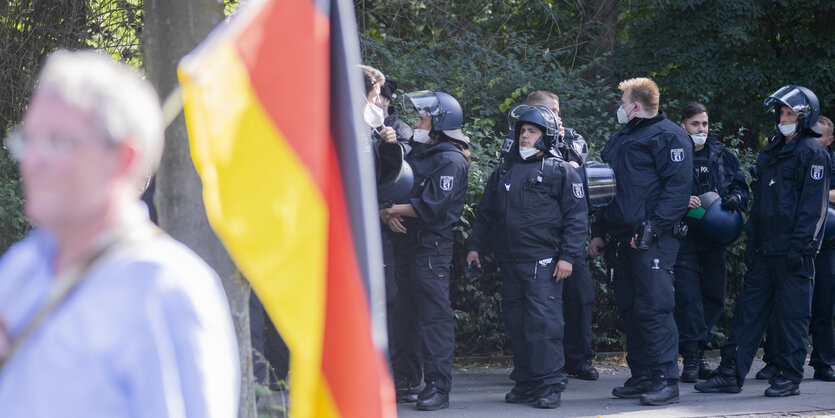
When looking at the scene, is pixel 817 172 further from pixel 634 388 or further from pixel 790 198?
pixel 634 388

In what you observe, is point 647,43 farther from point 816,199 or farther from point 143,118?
point 143,118

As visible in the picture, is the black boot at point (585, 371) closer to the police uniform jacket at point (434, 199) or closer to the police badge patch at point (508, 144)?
the police uniform jacket at point (434, 199)

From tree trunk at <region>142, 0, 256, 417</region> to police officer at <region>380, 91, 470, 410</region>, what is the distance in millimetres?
3320

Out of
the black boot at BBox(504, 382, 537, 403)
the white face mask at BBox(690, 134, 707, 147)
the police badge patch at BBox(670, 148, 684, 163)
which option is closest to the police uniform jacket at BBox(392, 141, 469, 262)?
the black boot at BBox(504, 382, 537, 403)

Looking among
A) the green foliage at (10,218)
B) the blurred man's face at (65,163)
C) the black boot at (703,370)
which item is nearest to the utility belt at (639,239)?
the black boot at (703,370)

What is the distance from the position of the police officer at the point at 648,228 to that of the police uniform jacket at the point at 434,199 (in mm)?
1294

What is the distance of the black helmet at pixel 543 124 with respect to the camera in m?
A: 7.46

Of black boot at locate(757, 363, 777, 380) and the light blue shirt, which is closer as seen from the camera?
the light blue shirt

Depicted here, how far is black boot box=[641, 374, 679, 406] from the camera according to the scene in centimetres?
752

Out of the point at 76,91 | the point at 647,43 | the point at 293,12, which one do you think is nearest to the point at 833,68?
the point at 647,43

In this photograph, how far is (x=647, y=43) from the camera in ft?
52.1

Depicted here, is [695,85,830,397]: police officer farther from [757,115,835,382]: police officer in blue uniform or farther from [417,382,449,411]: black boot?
[417,382,449,411]: black boot

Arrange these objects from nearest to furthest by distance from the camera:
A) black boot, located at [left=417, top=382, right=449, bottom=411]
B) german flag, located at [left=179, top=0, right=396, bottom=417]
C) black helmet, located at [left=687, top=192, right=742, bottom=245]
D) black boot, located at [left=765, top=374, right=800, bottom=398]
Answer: german flag, located at [left=179, top=0, right=396, bottom=417], black boot, located at [left=417, top=382, right=449, bottom=411], black boot, located at [left=765, top=374, right=800, bottom=398], black helmet, located at [left=687, top=192, right=742, bottom=245]

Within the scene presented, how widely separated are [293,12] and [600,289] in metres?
7.57
